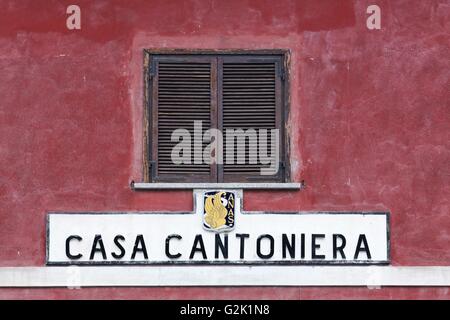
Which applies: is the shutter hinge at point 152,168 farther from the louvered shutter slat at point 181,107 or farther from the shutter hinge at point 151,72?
the shutter hinge at point 151,72

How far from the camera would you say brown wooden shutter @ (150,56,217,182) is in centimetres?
1530

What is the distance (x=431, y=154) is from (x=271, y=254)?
6.84 ft

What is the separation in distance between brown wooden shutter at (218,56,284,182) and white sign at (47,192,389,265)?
441mm

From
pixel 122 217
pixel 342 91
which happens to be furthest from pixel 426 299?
pixel 122 217

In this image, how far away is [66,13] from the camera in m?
15.5

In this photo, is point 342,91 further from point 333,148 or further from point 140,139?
point 140,139

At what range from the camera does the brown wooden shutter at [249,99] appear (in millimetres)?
15352

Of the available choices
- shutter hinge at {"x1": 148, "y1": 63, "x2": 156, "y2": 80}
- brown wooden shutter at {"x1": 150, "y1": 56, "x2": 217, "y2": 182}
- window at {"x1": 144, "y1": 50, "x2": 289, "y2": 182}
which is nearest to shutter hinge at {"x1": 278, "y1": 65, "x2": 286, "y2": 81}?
window at {"x1": 144, "y1": 50, "x2": 289, "y2": 182}

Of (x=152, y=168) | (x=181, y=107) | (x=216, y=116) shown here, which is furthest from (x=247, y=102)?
(x=152, y=168)

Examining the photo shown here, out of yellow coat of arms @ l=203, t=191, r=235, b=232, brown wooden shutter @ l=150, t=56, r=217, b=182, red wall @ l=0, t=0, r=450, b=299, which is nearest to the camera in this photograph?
yellow coat of arms @ l=203, t=191, r=235, b=232

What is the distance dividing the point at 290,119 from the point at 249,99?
1.67 ft

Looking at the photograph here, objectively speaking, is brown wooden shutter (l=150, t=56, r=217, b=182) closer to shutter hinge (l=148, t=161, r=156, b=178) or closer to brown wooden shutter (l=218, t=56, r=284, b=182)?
shutter hinge (l=148, t=161, r=156, b=178)

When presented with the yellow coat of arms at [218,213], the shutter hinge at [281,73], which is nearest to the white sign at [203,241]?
the yellow coat of arms at [218,213]

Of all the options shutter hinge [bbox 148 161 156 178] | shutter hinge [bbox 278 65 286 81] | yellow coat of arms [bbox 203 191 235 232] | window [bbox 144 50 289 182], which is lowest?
yellow coat of arms [bbox 203 191 235 232]
